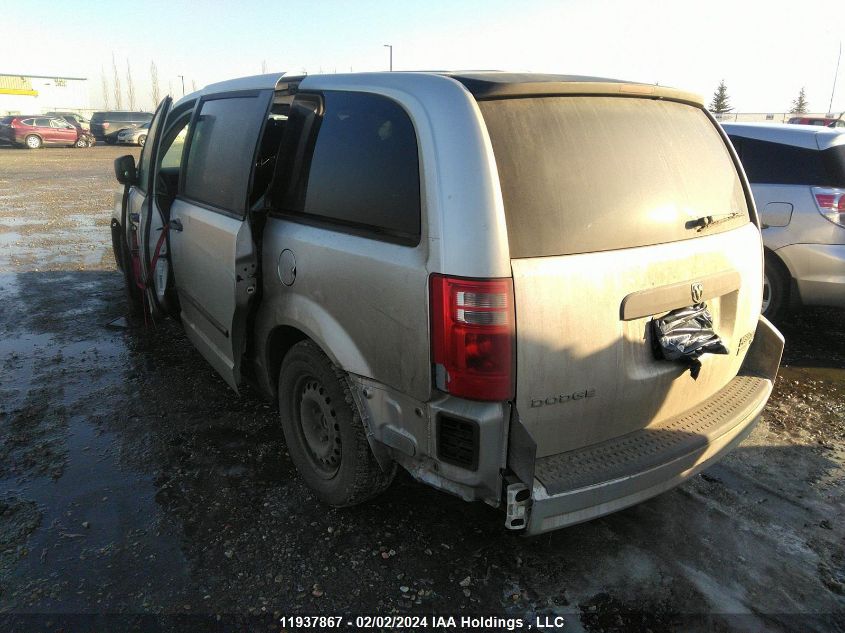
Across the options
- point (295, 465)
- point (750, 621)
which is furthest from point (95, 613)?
point (750, 621)

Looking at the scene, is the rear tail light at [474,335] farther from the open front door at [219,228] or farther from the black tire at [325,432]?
the open front door at [219,228]

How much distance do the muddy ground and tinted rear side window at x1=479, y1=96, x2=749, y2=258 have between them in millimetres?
1383

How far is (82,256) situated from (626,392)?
Result: 27.8 ft

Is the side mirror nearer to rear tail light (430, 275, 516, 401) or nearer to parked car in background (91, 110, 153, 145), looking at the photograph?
rear tail light (430, 275, 516, 401)

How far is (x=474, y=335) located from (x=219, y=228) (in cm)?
189

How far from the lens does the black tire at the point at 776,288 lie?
5.17 m

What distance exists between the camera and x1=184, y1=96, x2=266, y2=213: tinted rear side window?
3.15 metres

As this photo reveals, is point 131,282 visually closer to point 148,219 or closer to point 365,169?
point 148,219

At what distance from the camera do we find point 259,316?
320 centimetres

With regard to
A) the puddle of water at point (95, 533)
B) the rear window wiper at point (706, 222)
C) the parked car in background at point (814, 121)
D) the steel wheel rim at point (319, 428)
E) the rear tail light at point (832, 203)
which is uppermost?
the parked car in background at point (814, 121)

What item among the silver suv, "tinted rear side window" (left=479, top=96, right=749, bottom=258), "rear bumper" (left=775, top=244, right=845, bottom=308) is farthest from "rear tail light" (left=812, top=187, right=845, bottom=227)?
"tinted rear side window" (left=479, top=96, right=749, bottom=258)

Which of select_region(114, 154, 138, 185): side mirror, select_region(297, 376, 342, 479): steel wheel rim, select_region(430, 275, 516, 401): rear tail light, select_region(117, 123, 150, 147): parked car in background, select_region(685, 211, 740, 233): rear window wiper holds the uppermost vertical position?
select_region(117, 123, 150, 147): parked car in background

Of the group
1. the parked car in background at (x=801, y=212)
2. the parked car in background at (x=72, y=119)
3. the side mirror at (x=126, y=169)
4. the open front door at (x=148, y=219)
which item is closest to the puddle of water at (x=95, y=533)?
the open front door at (x=148, y=219)

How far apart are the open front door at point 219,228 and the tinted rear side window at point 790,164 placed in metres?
4.36
